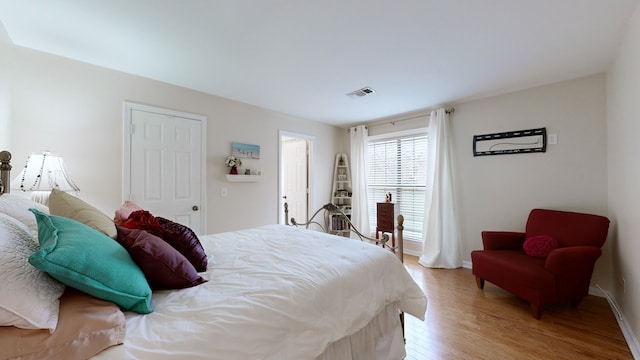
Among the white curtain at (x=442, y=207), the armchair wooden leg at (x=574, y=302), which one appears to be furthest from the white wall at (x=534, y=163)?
the armchair wooden leg at (x=574, y=302)

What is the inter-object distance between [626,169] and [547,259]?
97 cm

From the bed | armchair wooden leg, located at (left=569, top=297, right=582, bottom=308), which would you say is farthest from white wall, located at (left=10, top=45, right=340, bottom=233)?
armchair wooden leg, located at (left=569, top=297, right=582, bottom=308)

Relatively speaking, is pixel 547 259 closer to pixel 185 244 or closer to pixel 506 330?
pixel 506 330

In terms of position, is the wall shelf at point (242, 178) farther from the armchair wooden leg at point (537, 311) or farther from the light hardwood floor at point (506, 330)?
the armchair wooden leg at point (537, 311)

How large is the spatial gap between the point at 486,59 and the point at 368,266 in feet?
7.59

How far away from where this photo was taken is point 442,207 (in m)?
3.75

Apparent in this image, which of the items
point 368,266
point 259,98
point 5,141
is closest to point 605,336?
point 368,266

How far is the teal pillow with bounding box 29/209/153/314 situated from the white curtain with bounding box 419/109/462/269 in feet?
12.2

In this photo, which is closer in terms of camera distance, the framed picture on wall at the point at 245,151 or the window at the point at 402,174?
the framed picture on wall at the point at 245,151

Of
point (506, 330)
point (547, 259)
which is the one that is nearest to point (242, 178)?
point (506, 330)

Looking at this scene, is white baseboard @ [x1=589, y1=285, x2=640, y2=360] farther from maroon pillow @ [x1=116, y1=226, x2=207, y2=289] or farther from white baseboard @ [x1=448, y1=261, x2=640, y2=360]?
maroon pillow @ [x1=116, y1=226, x2=207, y2=289]

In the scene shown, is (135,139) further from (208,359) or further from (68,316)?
(208,359)

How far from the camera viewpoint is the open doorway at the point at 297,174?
A: 15.7ft

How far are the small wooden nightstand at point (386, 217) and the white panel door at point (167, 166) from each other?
2796 millimetres
